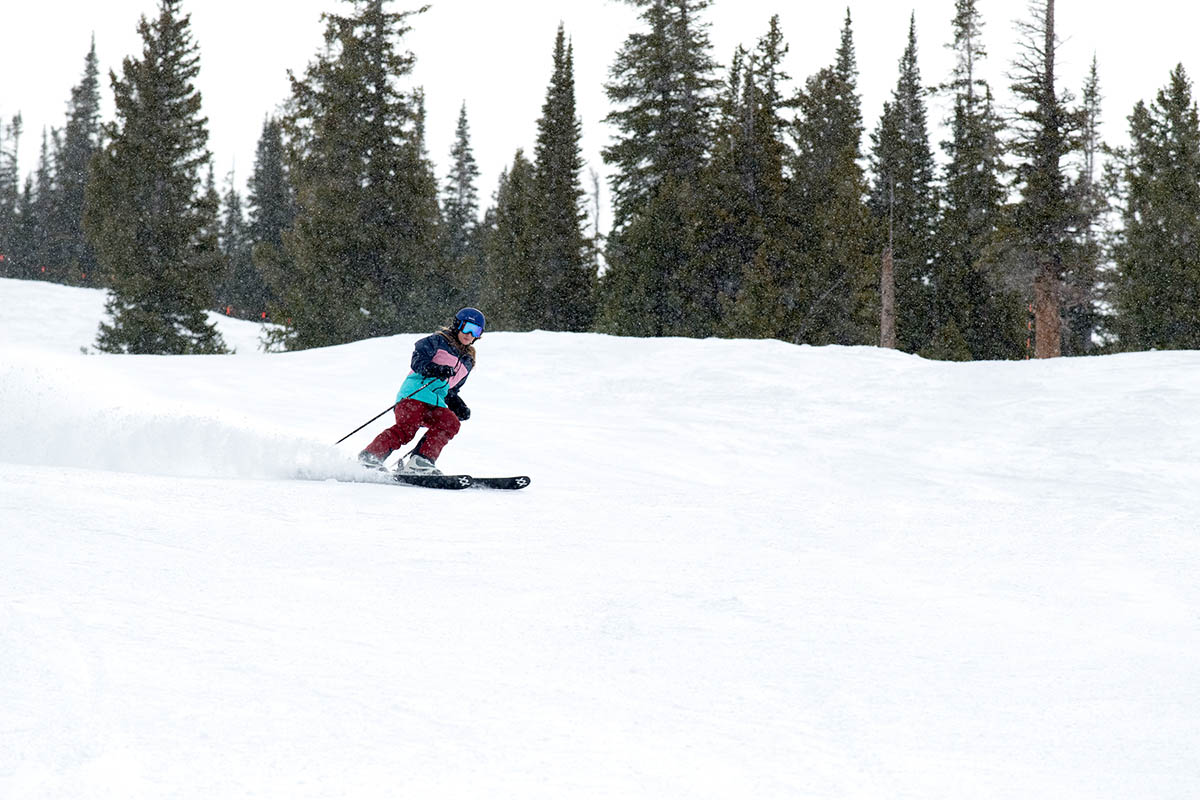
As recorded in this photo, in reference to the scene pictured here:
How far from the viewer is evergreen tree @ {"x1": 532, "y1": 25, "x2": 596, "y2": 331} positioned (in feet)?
106

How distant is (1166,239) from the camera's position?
29.8 metres

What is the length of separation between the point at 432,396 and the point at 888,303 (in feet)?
94.7

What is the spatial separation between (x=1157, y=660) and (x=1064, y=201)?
977 inches

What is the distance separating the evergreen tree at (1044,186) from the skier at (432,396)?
21.4 metres

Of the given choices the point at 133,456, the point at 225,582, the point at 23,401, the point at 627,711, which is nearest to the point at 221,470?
the point at 133,456

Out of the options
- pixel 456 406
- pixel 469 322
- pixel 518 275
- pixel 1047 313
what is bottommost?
pixel 456 406

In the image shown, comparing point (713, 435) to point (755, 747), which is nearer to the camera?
point (755, 747)

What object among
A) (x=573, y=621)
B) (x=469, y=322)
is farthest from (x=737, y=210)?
(x=573, y=621)

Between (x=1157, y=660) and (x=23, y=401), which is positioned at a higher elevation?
(x=23, y=401)

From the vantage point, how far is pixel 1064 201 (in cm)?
2544

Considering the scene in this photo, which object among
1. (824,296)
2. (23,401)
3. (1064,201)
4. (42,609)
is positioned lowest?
(42,609)

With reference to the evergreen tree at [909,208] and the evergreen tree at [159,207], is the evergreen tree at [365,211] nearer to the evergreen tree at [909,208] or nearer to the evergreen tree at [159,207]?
the evergreen tree at [159,207]

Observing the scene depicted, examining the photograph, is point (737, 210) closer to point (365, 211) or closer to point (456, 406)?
point (365, 211)

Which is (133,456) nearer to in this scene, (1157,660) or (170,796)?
(170,796)
